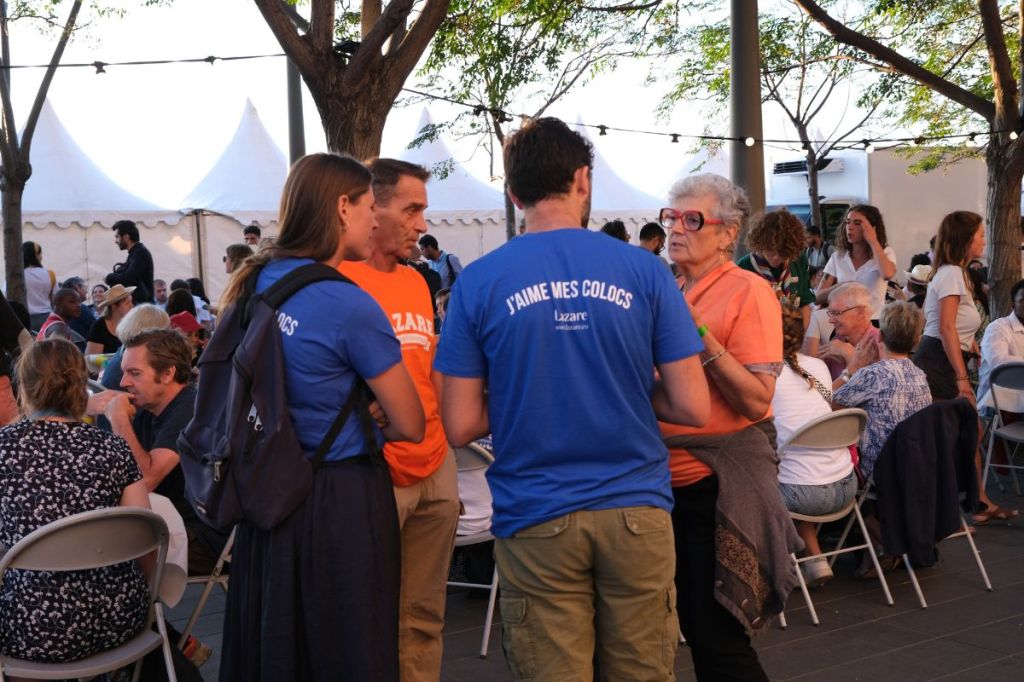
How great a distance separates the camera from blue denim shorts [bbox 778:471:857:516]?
5059 mm

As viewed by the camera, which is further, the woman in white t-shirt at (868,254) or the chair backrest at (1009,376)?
the woman in white t-shirt at (868,254)

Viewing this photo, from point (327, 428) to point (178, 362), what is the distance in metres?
1.82

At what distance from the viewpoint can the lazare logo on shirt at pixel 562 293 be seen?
252 cm

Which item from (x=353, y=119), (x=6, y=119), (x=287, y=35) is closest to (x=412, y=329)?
(x=353, y=119)

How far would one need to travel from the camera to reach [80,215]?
680 inches

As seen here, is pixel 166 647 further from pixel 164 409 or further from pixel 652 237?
pixel 652 237

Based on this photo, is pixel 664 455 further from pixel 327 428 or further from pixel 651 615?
pixel 327 428

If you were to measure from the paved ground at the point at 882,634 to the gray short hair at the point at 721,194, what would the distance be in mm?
2025

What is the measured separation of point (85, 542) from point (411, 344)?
3.75ft

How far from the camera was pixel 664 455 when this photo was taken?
8.86 ft

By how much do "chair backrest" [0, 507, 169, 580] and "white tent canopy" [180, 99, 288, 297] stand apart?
46.7ft

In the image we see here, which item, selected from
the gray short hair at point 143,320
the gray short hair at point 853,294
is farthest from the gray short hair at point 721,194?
the gray short hair at point 143,320

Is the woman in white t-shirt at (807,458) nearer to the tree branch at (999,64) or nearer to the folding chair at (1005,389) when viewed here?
the folding chair at (1005,389)

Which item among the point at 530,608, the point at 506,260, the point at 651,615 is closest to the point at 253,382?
the point at 506,260
